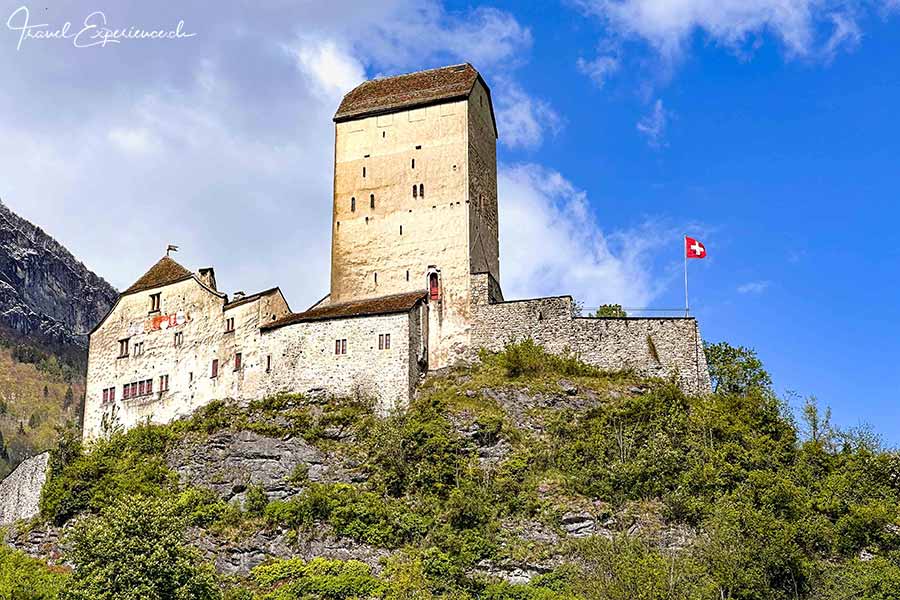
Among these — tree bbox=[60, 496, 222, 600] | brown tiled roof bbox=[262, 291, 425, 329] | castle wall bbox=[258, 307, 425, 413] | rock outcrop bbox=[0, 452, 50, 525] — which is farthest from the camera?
rock outcrop bbox=[0, 452, 50, 525]

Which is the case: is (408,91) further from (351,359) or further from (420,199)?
(351,359)

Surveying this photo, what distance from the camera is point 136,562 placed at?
4125cm

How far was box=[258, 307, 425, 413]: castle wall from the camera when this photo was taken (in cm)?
5834

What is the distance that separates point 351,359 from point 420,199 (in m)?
11.0

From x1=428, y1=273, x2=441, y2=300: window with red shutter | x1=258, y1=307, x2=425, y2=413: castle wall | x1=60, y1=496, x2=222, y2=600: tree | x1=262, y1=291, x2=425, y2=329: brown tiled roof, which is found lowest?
x1=60, y1=496, x2=222, y2=600: tree

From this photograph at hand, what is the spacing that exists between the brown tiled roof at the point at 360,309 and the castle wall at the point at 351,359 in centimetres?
26

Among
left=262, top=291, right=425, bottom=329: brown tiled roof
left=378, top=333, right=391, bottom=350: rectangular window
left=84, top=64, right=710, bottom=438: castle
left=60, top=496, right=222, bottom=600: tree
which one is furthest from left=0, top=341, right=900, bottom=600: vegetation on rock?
left=262, top=291, right=425, bottom=329: brown tiled roof

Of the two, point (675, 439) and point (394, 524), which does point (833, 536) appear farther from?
point (394, 524)

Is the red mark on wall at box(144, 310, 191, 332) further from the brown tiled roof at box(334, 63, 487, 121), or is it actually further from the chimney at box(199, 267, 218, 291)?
the brown tiled roof at box(334, 63, 487, 121)

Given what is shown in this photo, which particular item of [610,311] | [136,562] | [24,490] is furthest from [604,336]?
[24,490]

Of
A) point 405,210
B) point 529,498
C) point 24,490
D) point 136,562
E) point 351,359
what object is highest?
point 405,210

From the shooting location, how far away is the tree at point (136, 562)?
40.8 metres

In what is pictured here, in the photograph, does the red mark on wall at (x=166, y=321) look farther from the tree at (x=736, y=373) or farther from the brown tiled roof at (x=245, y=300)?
the tree at (x=736, y=373)

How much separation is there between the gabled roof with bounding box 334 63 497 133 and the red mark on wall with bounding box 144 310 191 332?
48.8ft
